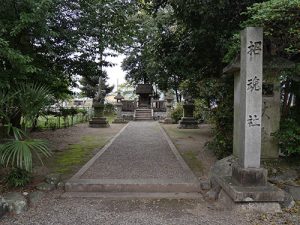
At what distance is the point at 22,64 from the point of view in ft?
19.2

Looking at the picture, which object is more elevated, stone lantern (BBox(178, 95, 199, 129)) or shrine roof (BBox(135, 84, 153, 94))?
shrine roof (BBox(135, 84, 153, 94))

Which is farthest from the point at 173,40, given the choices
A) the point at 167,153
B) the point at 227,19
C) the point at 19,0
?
the point at 19,0

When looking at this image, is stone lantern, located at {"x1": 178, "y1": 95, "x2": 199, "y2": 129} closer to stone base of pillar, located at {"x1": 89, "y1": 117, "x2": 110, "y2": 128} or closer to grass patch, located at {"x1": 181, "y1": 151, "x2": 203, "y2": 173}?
stone base of pillar, located at {"x1": 89, "y1": 117, "x2": 110, "y2": 128}

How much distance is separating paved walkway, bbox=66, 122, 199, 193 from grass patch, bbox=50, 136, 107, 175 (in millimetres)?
317

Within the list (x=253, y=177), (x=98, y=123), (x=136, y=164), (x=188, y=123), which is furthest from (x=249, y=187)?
(x=98, y=123)

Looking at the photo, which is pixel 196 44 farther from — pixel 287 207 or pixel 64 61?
→ pixel 287 207

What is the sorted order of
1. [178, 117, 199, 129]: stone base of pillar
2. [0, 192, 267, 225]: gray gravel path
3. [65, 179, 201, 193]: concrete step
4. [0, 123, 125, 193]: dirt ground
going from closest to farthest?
[0, 192, 267, 225]: gray gravel path < [65, 179, 201, 193]: concrete step < [0, 123, 125, 193]: dirt ground < [178, 117, 199, 129]: stone base of pillar

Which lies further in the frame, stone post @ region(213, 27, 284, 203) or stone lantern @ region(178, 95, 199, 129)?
stone lantern @ region(178, 95, 199, 129)

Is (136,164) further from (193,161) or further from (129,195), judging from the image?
(129,195)

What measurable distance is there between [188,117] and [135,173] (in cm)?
1173

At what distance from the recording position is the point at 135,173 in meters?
6.70

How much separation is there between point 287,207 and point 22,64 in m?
5.33

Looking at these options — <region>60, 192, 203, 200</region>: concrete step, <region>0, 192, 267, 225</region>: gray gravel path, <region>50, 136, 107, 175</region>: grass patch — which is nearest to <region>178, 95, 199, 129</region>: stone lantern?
<region>50, 136, 107, 175</region>: grass patch

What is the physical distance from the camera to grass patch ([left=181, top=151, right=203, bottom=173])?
720 cm
